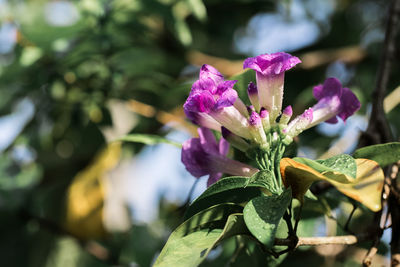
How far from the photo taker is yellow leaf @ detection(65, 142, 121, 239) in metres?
2.05

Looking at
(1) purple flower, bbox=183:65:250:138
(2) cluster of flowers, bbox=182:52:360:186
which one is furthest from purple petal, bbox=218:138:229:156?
(1) purple flower, bbox=183:65:250:138

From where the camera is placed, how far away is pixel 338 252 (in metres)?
1.54

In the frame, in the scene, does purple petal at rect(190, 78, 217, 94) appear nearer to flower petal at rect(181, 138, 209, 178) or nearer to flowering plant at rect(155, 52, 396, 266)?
flowering plant at rect(155, 52, 396, 266)

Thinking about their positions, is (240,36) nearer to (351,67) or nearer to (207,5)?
(207,5)

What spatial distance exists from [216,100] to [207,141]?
146mm

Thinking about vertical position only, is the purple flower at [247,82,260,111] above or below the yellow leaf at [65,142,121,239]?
above

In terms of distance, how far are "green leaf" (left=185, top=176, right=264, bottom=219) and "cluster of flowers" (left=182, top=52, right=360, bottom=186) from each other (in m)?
0.06

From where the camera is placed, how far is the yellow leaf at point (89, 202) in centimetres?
205

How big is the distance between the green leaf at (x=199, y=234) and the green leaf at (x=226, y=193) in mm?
22

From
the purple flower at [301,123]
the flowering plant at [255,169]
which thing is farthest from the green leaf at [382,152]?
the purple flower at [301,123]

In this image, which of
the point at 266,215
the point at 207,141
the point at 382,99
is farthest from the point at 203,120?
the point at 382,99

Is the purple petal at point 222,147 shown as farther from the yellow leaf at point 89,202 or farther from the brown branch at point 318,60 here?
the yellow leaf at point 89,202

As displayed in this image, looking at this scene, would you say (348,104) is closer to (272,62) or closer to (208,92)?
(272,62)

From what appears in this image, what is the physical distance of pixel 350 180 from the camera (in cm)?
64
